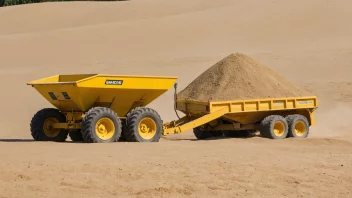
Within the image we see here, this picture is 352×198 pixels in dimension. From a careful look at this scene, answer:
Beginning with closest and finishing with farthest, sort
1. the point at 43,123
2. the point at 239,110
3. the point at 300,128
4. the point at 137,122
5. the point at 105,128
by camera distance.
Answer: the point at 105,128 < the point at 137,122 < the point at 43,123 < the point at 239,110 < the point at 300,128

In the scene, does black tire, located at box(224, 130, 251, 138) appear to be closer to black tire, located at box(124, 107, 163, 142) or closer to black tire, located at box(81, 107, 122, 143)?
black tire, located at box(124, 107, 163, 142)

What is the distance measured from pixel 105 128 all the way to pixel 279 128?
13.8ft

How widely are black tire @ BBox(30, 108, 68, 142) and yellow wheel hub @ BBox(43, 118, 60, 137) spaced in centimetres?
3

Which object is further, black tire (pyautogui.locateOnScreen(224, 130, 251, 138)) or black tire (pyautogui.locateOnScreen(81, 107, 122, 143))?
black tire (pyautogui.locateOnScreen(224, 130, 251, 138))

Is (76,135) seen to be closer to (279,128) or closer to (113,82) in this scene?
(113,82)

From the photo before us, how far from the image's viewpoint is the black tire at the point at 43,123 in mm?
13281

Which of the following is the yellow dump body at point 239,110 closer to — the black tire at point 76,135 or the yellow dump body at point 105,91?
the yellow dump body at point 105,91

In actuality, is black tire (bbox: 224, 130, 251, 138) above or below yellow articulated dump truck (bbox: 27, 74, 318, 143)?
below

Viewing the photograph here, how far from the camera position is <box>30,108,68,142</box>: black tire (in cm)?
Answer: 1328

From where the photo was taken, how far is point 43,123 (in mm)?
13336

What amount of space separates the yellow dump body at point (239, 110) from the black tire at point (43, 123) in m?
2.13

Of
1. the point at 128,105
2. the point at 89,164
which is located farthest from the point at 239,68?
the point at 89,164

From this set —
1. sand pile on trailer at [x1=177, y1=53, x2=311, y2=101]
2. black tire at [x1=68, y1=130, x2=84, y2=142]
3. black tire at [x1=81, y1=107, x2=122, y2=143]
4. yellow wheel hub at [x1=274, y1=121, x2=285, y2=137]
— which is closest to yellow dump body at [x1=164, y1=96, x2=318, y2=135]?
yellow wheel hub at [x1=274, y1=121, x2=285, y2=137]

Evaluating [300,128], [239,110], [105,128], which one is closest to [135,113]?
[105,128]
